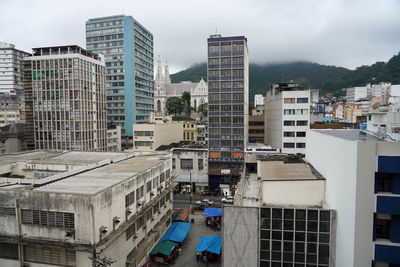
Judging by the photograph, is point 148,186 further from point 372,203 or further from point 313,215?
point 372,203

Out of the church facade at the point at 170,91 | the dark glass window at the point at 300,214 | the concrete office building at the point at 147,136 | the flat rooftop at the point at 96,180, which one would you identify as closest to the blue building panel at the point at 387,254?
the dark glass window at the point at 300,214

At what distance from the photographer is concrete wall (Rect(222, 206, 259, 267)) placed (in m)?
21.3

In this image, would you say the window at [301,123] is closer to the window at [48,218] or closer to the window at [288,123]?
the window at [288,123]

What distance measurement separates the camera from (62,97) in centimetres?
5484

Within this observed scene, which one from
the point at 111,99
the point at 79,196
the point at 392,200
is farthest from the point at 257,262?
the point at 111,99

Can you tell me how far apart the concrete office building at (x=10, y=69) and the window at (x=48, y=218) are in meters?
137

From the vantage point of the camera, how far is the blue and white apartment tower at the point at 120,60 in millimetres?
80375

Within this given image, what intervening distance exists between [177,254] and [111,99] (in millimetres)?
65256

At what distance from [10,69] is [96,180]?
145 metres

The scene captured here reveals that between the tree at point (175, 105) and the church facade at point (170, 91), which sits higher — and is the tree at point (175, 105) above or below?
below

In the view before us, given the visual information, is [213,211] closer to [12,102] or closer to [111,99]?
[111,99]

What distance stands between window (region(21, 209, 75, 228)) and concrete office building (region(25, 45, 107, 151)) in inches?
1533

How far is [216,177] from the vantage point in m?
54.5

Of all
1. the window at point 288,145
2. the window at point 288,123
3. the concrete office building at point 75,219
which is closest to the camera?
the concrete office building at point 75,219
